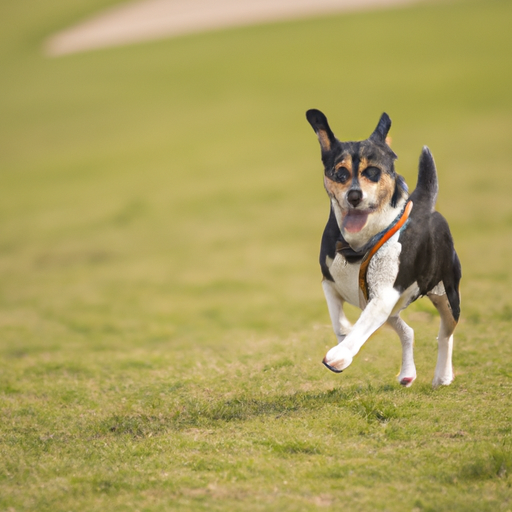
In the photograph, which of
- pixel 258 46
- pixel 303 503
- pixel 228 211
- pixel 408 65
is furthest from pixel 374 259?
pixel 258 46

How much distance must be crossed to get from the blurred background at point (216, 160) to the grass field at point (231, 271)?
123mm

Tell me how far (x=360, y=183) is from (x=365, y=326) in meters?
1.24

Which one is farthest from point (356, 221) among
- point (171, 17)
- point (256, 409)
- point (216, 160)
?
point (171, 17)

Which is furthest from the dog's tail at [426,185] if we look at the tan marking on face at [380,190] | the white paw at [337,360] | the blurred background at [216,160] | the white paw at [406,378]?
the blurred background at [216,160]

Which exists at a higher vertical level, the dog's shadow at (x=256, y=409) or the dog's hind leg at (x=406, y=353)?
the dog's hind leg at (x=406, y=353)

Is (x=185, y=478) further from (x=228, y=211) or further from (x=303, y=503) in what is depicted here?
(x=228, y=211)

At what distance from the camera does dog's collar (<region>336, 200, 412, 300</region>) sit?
704cm

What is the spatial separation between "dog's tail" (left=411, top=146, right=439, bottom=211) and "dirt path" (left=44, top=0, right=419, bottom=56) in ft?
135

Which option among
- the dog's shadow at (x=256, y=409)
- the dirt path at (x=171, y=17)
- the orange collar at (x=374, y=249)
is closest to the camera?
the orange collar at (x=374, y=249)

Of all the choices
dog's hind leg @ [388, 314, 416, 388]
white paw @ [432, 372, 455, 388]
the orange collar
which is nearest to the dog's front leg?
the orange collar

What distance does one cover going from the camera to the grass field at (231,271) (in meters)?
6.87

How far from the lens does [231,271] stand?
2212cm

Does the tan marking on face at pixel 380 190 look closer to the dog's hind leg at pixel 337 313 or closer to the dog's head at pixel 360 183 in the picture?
the dog's head at pixel 360 183

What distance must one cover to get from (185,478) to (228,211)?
69.0 feet
